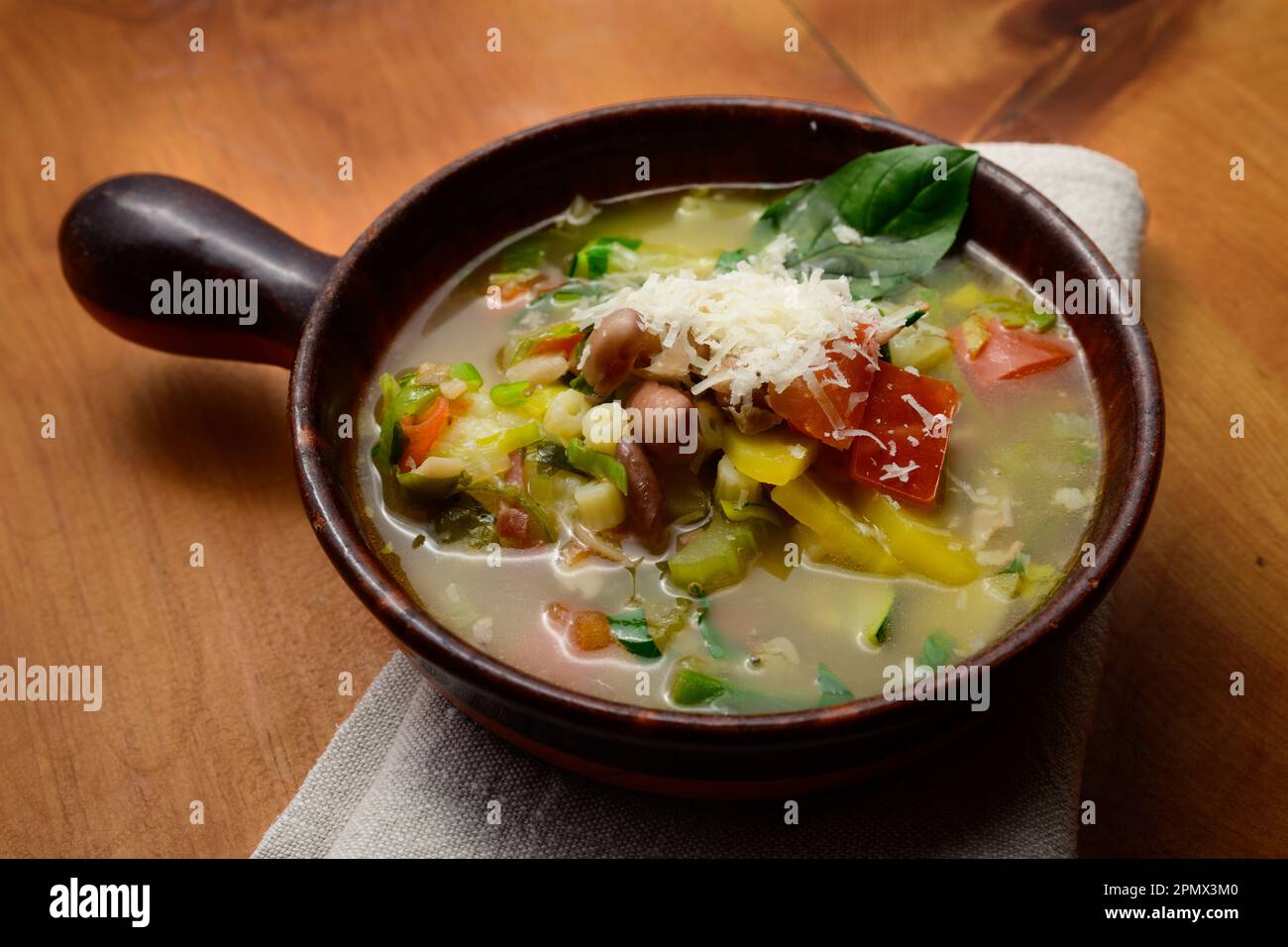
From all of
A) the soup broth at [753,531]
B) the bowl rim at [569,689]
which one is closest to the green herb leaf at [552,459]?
the soup broth at [753,531]

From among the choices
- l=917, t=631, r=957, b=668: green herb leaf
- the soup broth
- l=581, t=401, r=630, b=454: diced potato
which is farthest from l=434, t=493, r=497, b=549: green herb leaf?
l=917, t=631, r=957, b=668: green herb leaf

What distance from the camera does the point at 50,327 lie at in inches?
121

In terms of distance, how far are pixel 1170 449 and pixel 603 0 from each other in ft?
6.78

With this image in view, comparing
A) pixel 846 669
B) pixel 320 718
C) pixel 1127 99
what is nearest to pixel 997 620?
pixel 846 669

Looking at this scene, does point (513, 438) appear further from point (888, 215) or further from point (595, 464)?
point (888, 215)

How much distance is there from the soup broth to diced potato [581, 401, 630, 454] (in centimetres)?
2

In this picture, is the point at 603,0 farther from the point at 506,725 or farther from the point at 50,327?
the point at 506,725

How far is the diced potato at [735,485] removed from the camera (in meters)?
2.23

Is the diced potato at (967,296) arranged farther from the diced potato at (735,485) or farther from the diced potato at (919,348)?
the diced potato at (735,485)

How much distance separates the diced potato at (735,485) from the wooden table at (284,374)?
778 mm

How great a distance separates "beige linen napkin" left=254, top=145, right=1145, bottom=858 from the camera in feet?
7.07

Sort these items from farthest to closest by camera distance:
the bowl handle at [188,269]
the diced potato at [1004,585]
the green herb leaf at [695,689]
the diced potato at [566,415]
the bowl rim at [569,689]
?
1. the bowl handle at [188,269]
2. the diced potato at [566,415]
3. the diced potato at [1004,585]
4. the green herb leaf at [695,689]
5. the bowl rim at [569,689]

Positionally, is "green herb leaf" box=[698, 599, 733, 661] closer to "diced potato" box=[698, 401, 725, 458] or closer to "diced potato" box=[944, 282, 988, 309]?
"diced potato" box=[698, 401, 725, 458]

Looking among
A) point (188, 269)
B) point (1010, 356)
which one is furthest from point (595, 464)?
point (188, 269)
